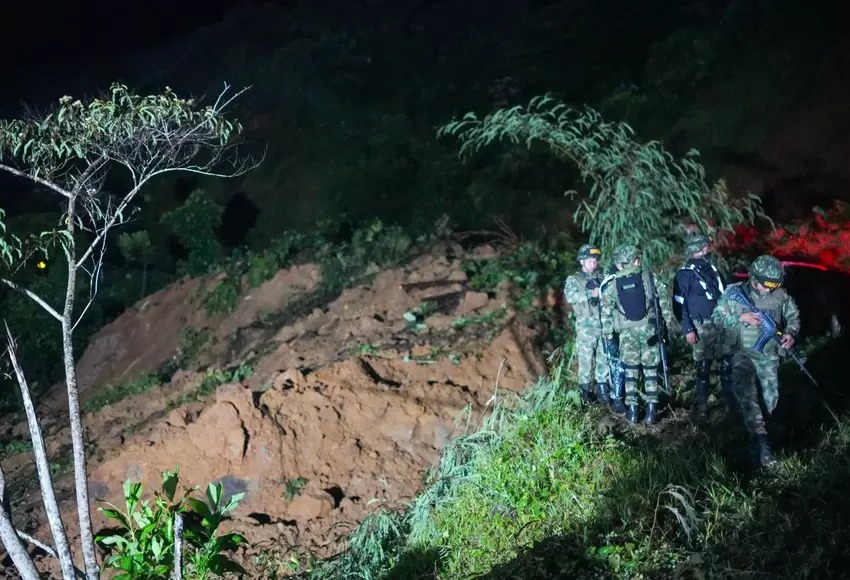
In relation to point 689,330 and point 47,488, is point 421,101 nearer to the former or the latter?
point 689,330

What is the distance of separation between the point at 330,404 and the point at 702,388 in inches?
142

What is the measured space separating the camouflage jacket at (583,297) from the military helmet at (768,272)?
1.38 meters

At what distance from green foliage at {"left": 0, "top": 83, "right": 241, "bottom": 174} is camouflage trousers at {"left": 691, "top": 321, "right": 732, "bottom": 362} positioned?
415 centimetres

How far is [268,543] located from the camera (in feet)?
21.0

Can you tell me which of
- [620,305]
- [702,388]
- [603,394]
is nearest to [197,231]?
[603,394]

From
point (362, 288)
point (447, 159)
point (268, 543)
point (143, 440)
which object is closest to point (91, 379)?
point (143, 440)

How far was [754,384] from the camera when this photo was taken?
5449mm

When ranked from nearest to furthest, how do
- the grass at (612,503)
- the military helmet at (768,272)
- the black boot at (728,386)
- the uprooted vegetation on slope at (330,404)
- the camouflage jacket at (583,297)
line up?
the grass at (612,503), the military helmet at (768,272), the black boot at (728,386), the camouflage jacket at (583,297), the uprooted vegetation on slope at (330,404)

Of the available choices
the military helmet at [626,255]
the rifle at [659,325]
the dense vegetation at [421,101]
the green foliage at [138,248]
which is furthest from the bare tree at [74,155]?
the green foliage at [138,248]

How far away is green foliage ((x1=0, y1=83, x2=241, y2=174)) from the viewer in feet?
14.5

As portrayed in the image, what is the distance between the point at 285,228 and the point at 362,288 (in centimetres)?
665

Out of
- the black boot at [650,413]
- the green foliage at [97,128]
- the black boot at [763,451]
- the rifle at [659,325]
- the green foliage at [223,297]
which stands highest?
the green foliage at [97,128]

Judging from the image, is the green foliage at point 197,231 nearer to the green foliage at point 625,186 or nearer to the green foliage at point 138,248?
the green foliage at point 138,248

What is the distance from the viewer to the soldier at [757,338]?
208 inches
